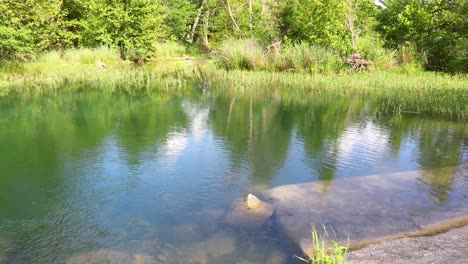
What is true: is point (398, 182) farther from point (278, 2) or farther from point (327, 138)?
point (278, 2)

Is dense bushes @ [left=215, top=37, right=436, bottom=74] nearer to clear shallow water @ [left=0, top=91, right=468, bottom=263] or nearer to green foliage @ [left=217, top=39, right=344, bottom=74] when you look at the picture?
green foliage @ [left=217, top=39, right=344, bottom=74]

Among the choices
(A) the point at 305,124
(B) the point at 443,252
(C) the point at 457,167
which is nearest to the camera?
(B) the point at 443,252

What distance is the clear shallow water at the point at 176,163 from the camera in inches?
178

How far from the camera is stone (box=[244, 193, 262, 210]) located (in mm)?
5152

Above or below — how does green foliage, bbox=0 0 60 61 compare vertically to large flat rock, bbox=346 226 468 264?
above

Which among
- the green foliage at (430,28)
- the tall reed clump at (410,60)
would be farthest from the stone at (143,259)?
the green foliage at (430,28)

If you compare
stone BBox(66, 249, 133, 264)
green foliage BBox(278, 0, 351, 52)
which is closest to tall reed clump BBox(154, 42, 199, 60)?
green foliage BBox(278, 0, 351, 52)

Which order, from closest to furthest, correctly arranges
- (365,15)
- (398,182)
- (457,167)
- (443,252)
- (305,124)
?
(443,252) → (398,182) → (457,167) → (305,124) → (365,15)

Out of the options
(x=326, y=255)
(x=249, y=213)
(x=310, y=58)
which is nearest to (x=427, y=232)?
(x=326, y=255)

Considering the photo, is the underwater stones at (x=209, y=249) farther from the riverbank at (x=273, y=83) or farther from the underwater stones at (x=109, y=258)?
the riverbank at (x=273, y=83)

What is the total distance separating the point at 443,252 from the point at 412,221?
0.99 metres

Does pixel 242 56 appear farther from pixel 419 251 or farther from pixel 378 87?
pixel 419 251

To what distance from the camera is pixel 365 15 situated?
93.1 ft

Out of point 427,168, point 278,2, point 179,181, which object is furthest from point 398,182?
point 278,2
